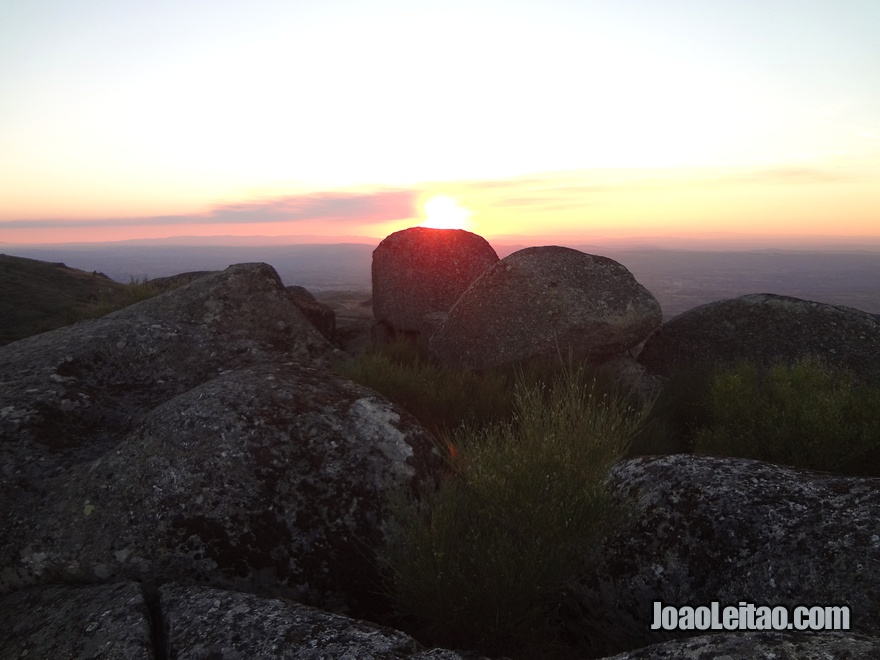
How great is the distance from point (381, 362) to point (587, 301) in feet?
11.9

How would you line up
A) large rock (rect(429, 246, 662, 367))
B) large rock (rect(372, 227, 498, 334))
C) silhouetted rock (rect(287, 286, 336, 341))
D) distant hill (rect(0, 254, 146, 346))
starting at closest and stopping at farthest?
1. large rock (rect(429, 246, 662, 367))
2. silhouetted rock (rect(287, 286, 336, 341))
3. large rock (rect(372, 227, 498, 334))
4. distant hill (rect(0, 254, 146, 346))

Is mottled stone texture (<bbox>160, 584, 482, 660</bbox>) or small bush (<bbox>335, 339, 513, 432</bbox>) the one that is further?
small bush (<bbox>335, 339, 513, 432</bbox>)

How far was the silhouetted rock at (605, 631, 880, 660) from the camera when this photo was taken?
2258mm

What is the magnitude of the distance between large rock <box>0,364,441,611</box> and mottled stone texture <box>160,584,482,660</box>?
596 millimetres

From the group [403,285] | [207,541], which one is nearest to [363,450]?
[207,541]

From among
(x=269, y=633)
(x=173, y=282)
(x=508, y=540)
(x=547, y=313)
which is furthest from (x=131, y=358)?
(x=173, y=282)

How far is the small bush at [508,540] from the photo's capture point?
10.4 feet

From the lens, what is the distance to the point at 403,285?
43.1ft

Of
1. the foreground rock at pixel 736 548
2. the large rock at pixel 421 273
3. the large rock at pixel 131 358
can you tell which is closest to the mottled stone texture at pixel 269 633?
the foreground rock at pixel 736 548

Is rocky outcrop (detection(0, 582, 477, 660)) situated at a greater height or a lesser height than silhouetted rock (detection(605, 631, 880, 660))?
lesser

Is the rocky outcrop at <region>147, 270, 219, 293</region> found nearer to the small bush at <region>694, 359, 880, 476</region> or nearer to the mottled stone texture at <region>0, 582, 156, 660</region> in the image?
the mottled stone texture at <region>0, 582, 156, 660</region>

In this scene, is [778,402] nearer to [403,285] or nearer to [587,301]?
[587,301]

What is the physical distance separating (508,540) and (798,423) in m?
3.61

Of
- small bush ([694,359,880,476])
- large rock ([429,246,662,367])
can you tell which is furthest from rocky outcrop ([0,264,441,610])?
large rock ([429,246,662,367])
